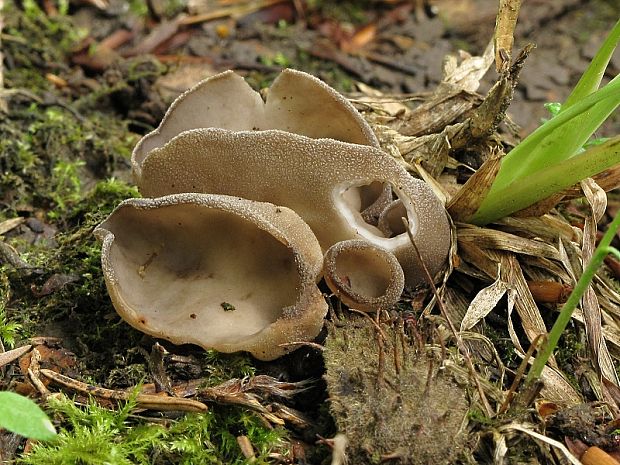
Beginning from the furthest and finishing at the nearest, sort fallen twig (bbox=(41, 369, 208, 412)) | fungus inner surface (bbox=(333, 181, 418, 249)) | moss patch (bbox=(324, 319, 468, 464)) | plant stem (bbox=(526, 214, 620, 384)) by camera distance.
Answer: fungus inner surface (bbox=(333, 181, 418, 249))
fallen twig (bbox=(41, 369, 208, 412))
moss patch (bbox=(324, 319, 468, 464))
plant stem (bbox=(526, 214, 620, 384))

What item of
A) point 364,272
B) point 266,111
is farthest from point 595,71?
point 266,111

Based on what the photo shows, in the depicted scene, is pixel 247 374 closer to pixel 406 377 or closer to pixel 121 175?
pixel 406 377

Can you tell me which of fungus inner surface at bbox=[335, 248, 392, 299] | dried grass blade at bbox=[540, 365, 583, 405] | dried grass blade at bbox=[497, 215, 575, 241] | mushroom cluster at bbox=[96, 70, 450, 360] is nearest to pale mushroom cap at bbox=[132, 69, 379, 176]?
mushroom cluster at bbox=[96, 70, 450, 360]

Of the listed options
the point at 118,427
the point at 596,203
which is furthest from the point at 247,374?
the point at 596,203

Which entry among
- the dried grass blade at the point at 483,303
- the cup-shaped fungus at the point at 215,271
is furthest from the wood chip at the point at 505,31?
the cup-shaped fungus at the point at 215,271

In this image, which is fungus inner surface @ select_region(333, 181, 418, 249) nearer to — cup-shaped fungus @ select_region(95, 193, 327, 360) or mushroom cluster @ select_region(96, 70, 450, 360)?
mushroom cluster @ select_region(96, 70, 450, 360)
